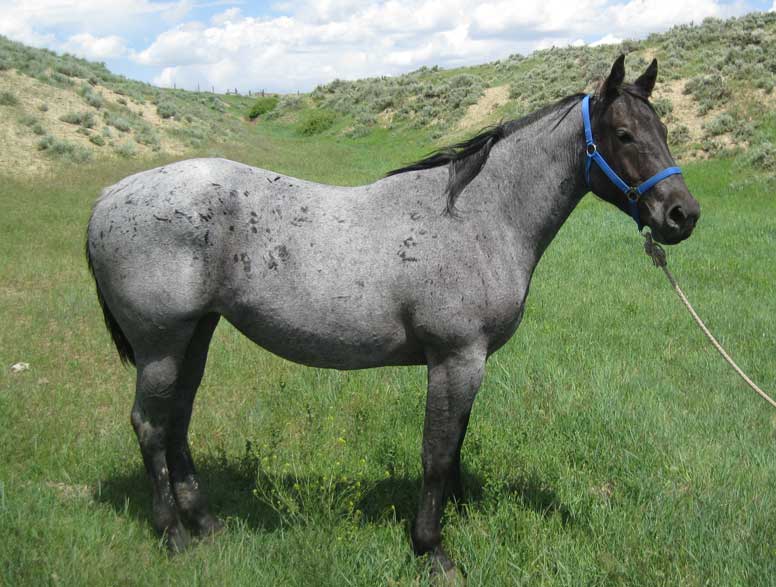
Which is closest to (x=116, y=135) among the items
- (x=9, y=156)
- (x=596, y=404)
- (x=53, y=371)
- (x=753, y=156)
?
(x=9, y=156)

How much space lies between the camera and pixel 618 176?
3.15 metres

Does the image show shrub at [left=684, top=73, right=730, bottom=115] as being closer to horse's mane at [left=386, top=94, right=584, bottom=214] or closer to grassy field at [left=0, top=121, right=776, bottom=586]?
grassy field at [left=0, top=121, right=776, bottom=586]

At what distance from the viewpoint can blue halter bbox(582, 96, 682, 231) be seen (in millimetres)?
3039

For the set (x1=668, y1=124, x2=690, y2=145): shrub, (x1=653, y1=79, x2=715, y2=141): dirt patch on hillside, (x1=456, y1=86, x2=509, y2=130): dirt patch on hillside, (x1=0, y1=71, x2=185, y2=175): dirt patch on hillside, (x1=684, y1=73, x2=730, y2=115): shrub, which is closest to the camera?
(x1=0, y1=71, x2=185, y2=175): dirt patch on hillside

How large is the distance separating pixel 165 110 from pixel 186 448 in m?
30.3

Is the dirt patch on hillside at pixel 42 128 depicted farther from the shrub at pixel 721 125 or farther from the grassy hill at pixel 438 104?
the shrub at pixel 721 125

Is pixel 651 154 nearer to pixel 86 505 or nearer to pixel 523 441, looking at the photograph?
pixel 523 441

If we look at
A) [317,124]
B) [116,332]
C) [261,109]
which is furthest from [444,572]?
[261,109]

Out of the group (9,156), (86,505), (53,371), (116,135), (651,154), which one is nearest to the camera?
(651,154)

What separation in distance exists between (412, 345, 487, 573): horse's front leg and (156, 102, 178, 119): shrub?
3063 cm

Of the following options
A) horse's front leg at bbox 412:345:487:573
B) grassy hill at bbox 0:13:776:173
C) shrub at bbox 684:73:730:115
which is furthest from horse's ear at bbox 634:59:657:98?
shrub at bbox 684:73:730:115

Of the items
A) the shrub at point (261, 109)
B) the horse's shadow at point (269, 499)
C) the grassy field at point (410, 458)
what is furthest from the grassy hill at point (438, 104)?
the horse's shadow at point (269, 499)

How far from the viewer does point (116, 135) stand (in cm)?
2336

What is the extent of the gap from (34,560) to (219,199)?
2.06m
